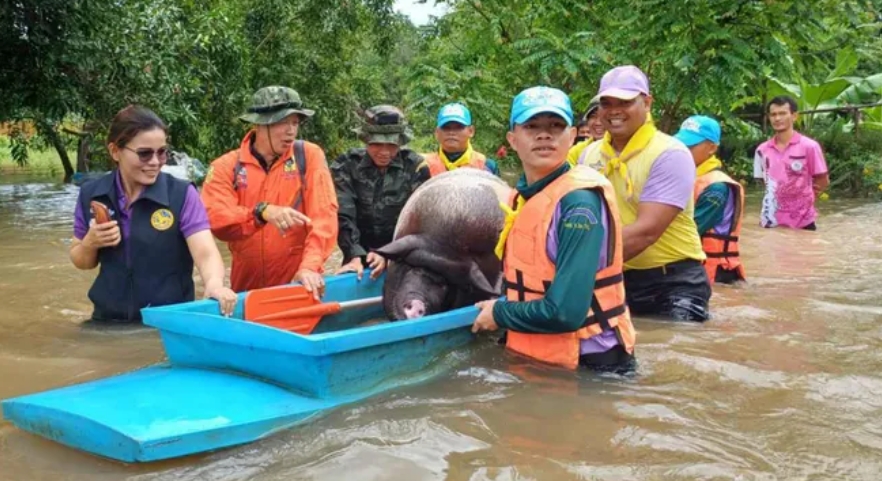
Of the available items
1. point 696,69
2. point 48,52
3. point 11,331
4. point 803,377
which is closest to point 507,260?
point 803,377

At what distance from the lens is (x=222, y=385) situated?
3.53 metres

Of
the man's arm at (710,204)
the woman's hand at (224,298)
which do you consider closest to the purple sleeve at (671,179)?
the man's arm at (710,204)

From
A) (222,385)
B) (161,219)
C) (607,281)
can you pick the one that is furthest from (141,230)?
(607,281)

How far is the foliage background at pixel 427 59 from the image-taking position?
9469 millimetres

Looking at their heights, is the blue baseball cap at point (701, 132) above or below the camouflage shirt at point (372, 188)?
above

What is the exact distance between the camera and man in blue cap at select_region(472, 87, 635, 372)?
3.35 metres

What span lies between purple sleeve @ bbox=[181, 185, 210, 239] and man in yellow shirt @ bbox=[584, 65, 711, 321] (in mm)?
2286

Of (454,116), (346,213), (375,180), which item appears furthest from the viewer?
(454,116)

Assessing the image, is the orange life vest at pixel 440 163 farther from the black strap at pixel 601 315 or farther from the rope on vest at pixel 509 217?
the black strap at pixel 601 315

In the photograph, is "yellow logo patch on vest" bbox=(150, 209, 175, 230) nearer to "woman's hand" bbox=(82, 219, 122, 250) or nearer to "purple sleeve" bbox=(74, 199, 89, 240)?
"woman's hand" bbox=(82, 219, 122, 250)

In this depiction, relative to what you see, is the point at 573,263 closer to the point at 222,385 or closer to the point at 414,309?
the point at 414,309

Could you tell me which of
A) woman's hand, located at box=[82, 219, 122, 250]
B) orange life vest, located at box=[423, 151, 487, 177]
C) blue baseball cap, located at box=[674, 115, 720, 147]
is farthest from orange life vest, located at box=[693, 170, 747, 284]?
woman's hand, located at box=[82, 219, 122, 250]

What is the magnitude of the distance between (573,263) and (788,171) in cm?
652

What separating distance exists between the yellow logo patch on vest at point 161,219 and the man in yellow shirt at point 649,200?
8.03ft
